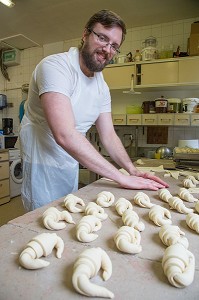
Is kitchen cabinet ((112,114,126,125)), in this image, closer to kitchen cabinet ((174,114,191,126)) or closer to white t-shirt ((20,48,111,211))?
kitchen cabinet ((174,114,191,126))

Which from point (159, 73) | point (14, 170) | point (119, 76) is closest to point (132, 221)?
point (159, 73)

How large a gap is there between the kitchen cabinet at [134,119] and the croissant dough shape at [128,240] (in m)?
2.40

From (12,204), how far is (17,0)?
2694 millimetres

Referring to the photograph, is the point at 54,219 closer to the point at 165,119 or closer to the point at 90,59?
the point at 90,59

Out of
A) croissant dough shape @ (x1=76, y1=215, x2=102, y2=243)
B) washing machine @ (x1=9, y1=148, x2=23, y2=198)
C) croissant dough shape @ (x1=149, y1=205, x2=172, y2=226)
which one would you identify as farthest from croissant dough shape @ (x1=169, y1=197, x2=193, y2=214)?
washing machine @ (x1=9, y1=148, x2=23, y2=198)

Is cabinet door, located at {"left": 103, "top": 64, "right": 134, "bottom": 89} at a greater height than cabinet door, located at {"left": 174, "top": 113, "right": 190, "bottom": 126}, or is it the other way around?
cabinet door, located at {"left": 103, "top": 64, "right": 134, "bottom": 89}

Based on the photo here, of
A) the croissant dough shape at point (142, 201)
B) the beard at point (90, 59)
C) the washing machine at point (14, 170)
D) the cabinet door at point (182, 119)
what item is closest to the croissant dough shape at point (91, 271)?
the croissant dough shape at point (142, 201)

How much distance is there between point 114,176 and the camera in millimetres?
1041

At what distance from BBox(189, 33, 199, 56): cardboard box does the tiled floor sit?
2.81 m

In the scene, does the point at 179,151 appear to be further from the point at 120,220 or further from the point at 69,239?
the point at 69,239

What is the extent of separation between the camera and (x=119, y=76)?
2988 millimetres

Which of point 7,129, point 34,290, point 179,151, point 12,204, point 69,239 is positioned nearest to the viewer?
point 34,290

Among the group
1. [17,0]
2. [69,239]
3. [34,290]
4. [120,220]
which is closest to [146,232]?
[120,220]

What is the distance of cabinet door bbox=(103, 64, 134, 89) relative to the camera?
9.63 ft
